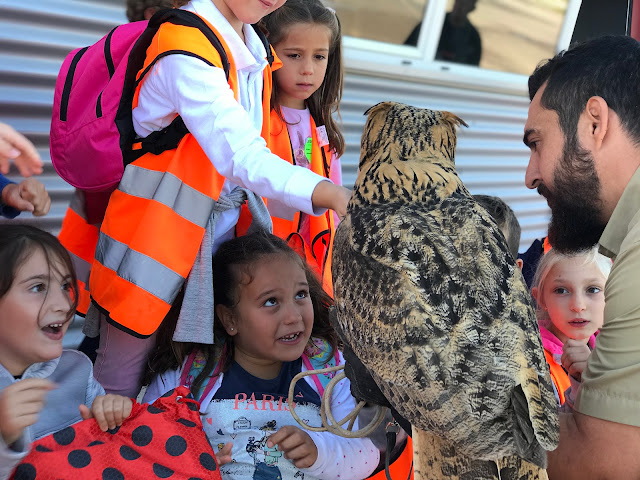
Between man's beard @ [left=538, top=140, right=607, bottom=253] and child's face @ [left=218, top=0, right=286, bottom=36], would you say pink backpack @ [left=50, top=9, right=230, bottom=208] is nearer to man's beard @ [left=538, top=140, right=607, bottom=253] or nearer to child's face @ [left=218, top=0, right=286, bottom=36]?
child's face @ [left=218, top=0, right=286, bottom=36]

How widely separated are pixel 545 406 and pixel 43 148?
260 cm

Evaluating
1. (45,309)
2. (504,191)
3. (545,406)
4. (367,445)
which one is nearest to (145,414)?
(45,309)

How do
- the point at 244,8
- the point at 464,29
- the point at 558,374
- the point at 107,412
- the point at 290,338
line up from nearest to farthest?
the point at 107,412 < the point at 244,8 < the point at 290,338 < the point at 558,374 < the point at 464,29

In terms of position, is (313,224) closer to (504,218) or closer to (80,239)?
(504,218)

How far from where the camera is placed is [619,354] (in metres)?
1.72

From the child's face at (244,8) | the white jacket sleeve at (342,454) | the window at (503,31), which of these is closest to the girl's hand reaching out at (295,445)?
the white jacket sleeve at (342,454)

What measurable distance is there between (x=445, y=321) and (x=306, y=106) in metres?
2.07

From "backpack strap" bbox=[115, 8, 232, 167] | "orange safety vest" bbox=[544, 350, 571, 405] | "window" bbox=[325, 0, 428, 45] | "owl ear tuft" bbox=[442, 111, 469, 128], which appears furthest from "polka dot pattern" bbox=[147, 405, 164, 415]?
"window" bbox=[325, 0, 428, 45]

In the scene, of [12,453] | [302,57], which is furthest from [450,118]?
[302,57]

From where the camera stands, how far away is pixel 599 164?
2004mm

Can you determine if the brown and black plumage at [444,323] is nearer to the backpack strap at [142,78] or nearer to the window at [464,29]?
the backpack strap at [142,78]

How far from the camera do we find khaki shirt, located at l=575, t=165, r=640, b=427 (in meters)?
1.67

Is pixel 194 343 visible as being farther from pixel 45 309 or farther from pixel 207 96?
pixel 207 96

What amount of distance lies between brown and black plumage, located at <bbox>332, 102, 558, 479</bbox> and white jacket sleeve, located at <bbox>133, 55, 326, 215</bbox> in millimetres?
252
